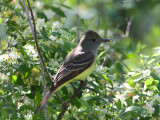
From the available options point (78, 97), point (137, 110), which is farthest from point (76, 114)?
point (137, 110)

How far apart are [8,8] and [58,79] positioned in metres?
1.39

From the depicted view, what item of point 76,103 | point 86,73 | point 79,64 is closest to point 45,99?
point 76,103

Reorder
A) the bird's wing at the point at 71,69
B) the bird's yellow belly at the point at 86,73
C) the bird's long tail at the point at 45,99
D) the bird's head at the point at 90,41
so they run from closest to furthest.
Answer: the bird's long tail at the point at 45,99, the bird's wing at the point at 71,69, the bird's yellow belly at the point at 86,73, the bird's head at the point at 90,41

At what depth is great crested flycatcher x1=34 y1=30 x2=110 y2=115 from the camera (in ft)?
14.5

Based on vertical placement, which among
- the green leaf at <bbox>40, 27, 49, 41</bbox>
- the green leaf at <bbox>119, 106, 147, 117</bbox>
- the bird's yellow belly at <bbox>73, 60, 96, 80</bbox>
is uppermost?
the green leaf at <bbox>40, 27, 49, 41</bbox>

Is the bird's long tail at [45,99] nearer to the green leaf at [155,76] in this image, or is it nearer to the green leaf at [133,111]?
the green leaf at [133,111]

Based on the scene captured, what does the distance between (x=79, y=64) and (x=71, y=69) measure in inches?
7.5

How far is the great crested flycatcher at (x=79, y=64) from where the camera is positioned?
4.43 m

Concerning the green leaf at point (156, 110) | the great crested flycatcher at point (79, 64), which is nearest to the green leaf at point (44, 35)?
the great crested flycatcher at point (79, 64)

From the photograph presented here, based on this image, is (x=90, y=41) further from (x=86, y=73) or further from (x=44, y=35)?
(x=44, y=35)

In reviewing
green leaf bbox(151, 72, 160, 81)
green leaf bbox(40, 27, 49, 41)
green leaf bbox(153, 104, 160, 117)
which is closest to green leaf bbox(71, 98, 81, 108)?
green leaf bbox(40, 27, 49, 41)

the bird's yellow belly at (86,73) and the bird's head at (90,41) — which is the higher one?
the bird's head at (90,41)

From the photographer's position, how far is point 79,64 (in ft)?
16.4

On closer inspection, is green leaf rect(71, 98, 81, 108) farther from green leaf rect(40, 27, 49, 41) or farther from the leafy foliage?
green leaf rect(40, 27, 49, 41)
